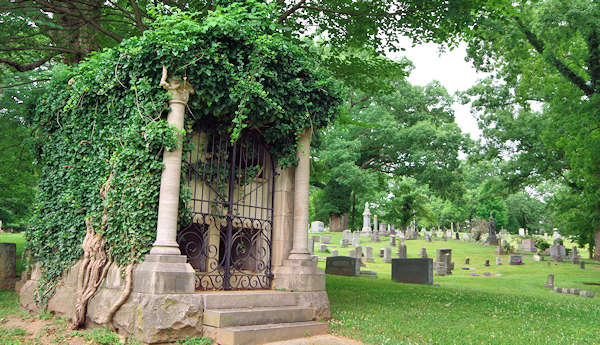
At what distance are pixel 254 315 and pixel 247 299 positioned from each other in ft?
→ 1.31

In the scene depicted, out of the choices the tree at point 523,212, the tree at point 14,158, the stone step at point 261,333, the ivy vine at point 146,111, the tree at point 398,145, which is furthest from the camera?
the tree at point 523,212

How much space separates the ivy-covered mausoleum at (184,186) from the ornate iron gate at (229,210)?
32mm

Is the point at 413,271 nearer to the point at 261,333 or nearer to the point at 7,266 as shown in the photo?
the point at 261,333

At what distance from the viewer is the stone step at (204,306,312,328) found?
19.7ft

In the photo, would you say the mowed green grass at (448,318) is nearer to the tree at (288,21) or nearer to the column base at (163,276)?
the column base at (163,276)

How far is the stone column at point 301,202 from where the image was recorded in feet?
26.3

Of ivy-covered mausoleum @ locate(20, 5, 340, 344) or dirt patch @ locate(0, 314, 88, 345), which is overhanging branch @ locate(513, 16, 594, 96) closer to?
ivy-covered mausoleum @ locate(20, 5, 340, 344)

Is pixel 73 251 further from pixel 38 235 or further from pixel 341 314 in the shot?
pixel 341 314

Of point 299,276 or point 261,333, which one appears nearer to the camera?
point 261,333

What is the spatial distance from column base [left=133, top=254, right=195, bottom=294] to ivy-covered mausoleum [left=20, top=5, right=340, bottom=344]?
0.02 meters

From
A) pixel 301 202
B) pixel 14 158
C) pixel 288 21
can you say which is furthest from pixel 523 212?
pixel 14 158

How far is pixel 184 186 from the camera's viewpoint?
285 inches

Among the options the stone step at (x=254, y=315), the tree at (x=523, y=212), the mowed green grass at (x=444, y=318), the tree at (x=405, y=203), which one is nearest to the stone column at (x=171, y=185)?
the stone step at (x=254, y=315)

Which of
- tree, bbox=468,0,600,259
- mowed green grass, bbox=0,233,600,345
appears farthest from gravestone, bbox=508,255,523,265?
mowed green grass, bbox=0,233,600,345
